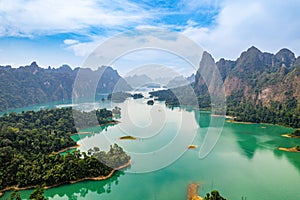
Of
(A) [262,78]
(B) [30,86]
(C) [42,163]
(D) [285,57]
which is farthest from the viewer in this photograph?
(B) [30,86]

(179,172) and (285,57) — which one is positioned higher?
(285,57)

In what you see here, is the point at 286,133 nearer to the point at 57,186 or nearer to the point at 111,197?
the point at 111,197

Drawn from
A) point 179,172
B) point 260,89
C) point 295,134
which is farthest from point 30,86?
point 295,134

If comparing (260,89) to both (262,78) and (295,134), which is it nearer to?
(262,78)

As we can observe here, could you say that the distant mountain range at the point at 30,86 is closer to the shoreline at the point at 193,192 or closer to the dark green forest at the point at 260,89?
the dark green forest at the point at 260,89

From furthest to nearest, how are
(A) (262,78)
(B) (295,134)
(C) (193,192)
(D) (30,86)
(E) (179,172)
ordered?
(D) (30,86), (A) (262,78), (B) (295,134), (E) (179,172), (C) (193,192)

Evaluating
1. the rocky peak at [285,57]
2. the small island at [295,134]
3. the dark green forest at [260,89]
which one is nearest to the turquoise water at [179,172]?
the small island at [295,134]

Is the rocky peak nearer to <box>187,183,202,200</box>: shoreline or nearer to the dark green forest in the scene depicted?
the dark green forest

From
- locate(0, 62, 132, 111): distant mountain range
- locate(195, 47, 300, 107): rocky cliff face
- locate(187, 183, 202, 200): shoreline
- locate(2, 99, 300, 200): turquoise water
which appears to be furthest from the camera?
locate(0, 62, 132, 111): distant mountain range

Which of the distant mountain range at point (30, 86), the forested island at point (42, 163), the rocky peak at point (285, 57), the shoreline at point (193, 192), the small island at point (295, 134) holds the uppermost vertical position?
the rocky peak at point (285, 57)

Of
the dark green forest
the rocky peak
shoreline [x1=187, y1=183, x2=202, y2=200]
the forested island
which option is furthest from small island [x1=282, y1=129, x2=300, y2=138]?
the rocky peak

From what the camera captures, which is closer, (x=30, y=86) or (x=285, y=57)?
(x=285, y=57)

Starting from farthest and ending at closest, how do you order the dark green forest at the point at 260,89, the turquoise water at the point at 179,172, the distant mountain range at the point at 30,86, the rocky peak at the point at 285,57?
the rocky peak at the point at 285,57 < the distant mountain range at the point at 30,86 < the dark green forest at the point at 260,89 < the turquoise water at the point at 179,172
